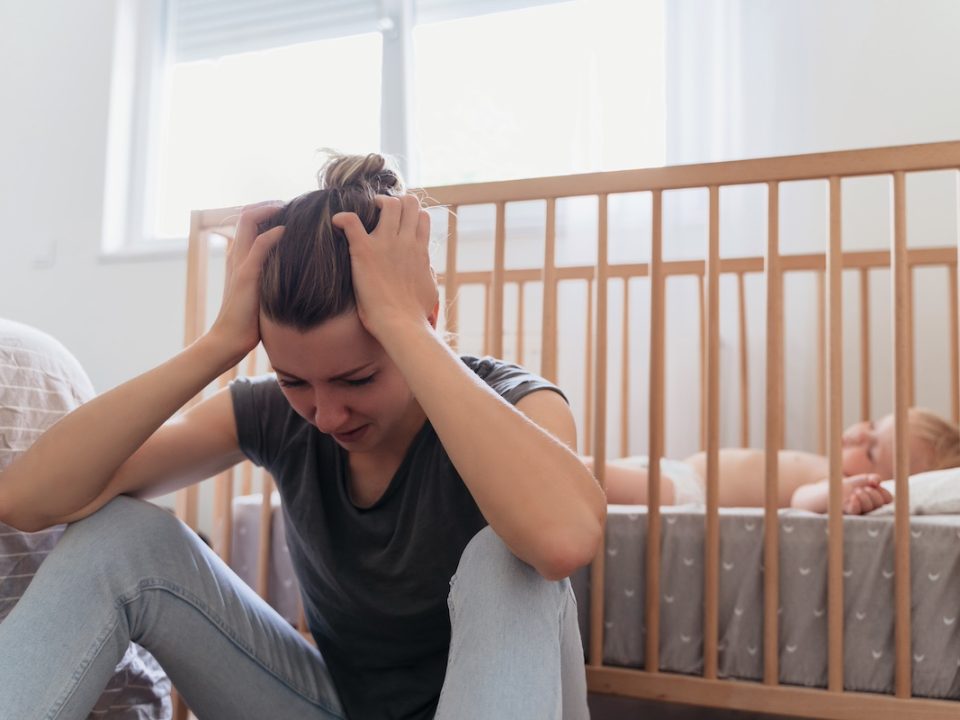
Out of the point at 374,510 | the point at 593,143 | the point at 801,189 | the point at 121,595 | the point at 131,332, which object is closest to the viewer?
the point at 121,595

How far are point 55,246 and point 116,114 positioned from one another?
480 mm

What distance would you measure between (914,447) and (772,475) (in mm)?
634

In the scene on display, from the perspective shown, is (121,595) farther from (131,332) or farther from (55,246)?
(55,246)

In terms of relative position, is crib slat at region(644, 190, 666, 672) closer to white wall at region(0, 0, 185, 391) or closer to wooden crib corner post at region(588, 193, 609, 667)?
wooden crib corner post at region(588, 193, 609, 667)

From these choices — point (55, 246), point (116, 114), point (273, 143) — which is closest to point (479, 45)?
point (273, 143)

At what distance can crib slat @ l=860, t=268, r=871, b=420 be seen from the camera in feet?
6.39

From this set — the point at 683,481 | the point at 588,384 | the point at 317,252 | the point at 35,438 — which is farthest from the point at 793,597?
the point at 588,384

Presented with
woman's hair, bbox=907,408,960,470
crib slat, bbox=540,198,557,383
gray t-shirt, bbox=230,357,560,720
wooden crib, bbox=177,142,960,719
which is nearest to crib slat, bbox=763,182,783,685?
wooden crib, bbox=177,142,960,719

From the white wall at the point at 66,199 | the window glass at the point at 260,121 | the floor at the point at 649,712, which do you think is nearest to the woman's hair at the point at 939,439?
the floor at the point at 649,712

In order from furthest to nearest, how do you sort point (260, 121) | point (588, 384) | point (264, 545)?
point (260, 121) → point (588, 384) → point (264, 545)

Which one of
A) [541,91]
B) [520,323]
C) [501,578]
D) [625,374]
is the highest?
[541,91]

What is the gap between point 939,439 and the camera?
5.07 feet

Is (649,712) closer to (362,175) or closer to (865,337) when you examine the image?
(865,337)

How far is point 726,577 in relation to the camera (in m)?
1.14
